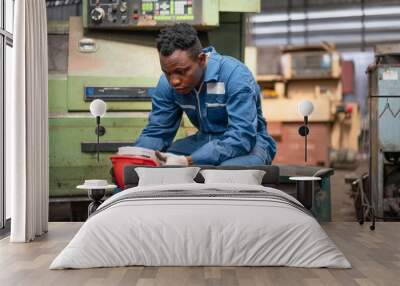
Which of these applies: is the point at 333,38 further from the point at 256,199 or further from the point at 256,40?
the point at 256,199

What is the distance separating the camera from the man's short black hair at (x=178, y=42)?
436 centimetres

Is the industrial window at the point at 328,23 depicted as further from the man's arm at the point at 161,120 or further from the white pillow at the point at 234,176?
the white pillow at the point at 234,176

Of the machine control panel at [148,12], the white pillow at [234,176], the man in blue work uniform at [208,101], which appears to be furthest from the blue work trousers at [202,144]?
the machine control panel at [148,12]

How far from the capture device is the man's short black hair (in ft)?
14.3

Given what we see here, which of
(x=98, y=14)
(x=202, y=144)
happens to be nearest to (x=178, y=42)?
(x=202, y=144)

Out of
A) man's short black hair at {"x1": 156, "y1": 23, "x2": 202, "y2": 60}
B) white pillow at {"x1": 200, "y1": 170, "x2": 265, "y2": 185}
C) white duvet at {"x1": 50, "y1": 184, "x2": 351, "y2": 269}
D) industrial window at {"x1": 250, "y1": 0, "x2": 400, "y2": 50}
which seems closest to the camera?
white duvet at {"x1": 50, "y1": 184, "x2": 351, "y2": 269}

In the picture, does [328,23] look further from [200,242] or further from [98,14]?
[200,242]

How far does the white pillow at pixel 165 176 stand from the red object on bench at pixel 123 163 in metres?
0.24

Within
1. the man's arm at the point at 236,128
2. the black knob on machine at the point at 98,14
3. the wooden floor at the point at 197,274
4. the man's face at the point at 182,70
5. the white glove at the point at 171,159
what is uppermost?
the black knob on machine at the point at 98,14

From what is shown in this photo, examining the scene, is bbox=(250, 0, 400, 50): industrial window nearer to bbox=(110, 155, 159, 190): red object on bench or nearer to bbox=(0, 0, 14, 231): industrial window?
bbox=(0, 0, 14, 231): industrial window

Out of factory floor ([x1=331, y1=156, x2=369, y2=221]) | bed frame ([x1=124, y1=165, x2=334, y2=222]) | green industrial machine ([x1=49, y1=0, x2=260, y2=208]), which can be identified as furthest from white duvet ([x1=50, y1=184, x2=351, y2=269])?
factory floor ([x1=331, y1=156, x2=369, y2=221])

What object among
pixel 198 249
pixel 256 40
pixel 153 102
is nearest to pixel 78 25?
pixel 153 102

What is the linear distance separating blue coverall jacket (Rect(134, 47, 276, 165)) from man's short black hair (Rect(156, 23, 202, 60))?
A: 0.64 ft

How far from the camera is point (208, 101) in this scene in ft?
14.8
